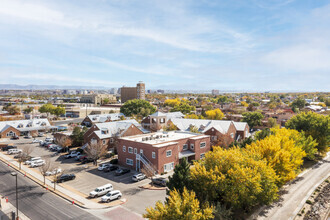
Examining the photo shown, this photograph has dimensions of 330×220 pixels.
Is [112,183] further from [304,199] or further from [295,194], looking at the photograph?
[304,199]

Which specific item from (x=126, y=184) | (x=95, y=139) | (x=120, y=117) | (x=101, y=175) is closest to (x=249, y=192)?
(x=126, y=184)

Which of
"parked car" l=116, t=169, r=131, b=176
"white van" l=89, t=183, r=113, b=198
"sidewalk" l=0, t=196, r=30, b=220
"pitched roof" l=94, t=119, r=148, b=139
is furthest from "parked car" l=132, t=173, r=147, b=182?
"pitched roof" l=94, t=119, r=148, b=139

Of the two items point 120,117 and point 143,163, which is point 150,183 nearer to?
point 143,163

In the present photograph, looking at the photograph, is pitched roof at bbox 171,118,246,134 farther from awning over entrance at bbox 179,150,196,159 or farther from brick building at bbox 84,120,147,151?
brick building at bbox 84,120,147,151

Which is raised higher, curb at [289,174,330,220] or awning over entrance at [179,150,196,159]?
awning over entrance at [179,150,196,159]

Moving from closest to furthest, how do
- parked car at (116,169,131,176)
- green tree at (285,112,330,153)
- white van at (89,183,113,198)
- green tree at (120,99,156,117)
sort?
white van at (89,183,113,198) < parked car at (116,169,131,176) < green tree at (285,112,330,153) < green tree at (120,99,156,117)
